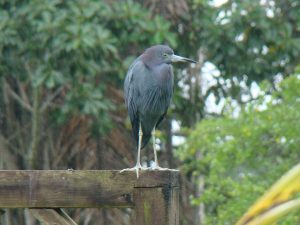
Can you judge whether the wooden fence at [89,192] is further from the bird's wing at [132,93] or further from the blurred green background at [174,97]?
the blurred green background at [174,97]

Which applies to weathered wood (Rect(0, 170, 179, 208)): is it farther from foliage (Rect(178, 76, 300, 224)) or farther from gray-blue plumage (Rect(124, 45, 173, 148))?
foliage (Rect(178, 76, 300, 224))

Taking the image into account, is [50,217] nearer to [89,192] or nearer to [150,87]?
[89,192]

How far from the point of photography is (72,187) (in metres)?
3.71

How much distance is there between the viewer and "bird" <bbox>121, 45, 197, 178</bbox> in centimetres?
591

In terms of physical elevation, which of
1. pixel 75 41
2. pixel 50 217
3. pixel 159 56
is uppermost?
pixel 75 41

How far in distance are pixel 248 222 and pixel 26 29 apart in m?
7.68

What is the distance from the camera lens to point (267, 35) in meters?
10.2

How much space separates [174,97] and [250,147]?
2112 millimetres

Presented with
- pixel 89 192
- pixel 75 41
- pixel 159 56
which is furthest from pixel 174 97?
pixel 89 192

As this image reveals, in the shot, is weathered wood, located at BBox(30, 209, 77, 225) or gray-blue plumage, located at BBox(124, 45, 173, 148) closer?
weathered wood, located at BBox(30, 209, 77, 225)

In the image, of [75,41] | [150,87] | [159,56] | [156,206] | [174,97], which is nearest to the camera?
[156,206]

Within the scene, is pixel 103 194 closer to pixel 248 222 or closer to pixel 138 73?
pixel 248 222

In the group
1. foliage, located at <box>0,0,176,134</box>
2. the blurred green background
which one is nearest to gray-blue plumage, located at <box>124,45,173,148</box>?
the blurred green background

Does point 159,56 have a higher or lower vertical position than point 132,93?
higher
